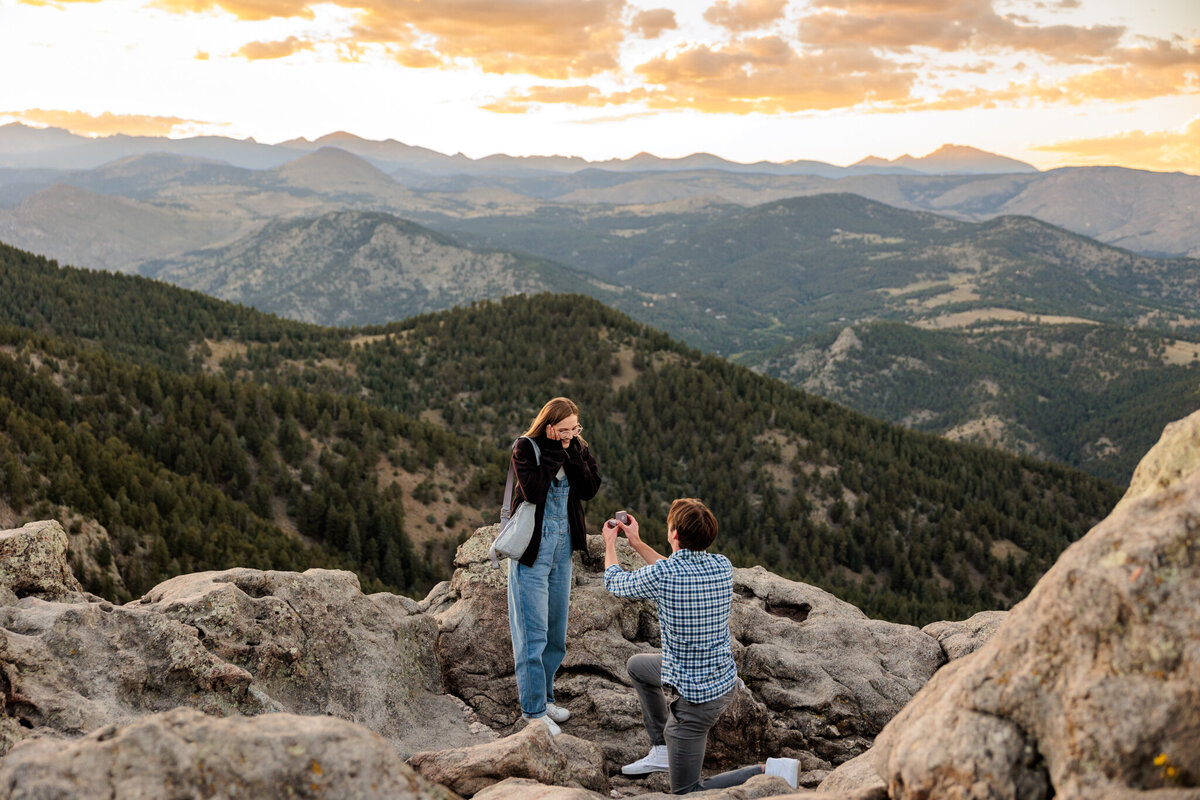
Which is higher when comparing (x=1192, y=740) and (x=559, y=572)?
(x=1192, y=740)

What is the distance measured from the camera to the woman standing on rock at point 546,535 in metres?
9.49

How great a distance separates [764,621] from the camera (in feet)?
47.9

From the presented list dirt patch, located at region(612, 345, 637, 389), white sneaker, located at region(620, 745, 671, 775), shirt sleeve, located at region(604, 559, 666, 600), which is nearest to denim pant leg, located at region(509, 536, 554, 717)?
shirt sleeve, located at region(604, 559, 666, 600)

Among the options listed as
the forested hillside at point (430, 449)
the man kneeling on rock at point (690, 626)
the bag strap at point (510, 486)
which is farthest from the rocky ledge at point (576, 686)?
the forested hillside at point (430, 449)

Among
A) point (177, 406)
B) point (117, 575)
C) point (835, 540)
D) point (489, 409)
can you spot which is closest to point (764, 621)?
point (117, 575)

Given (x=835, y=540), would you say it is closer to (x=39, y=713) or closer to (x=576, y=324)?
(x=576, y=324)

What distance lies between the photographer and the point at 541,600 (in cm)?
1010

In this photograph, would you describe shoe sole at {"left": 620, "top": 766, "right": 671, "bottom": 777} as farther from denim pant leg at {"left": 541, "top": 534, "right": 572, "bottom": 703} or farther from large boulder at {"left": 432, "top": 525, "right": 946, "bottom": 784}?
A: denim pant leg at {"left": 541, "top": 534, "right": 572, "bottom": 703}

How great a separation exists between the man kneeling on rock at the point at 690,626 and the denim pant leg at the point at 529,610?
140cm

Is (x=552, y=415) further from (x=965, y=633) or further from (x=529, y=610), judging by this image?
(x=965, y=633)

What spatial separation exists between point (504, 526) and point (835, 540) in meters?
67.9

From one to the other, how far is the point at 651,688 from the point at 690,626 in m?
1.66

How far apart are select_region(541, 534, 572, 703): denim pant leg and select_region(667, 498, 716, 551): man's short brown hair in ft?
7.98

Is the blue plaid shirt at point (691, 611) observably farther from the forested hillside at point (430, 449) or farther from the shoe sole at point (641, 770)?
the forested hillside at point (430, 449)
